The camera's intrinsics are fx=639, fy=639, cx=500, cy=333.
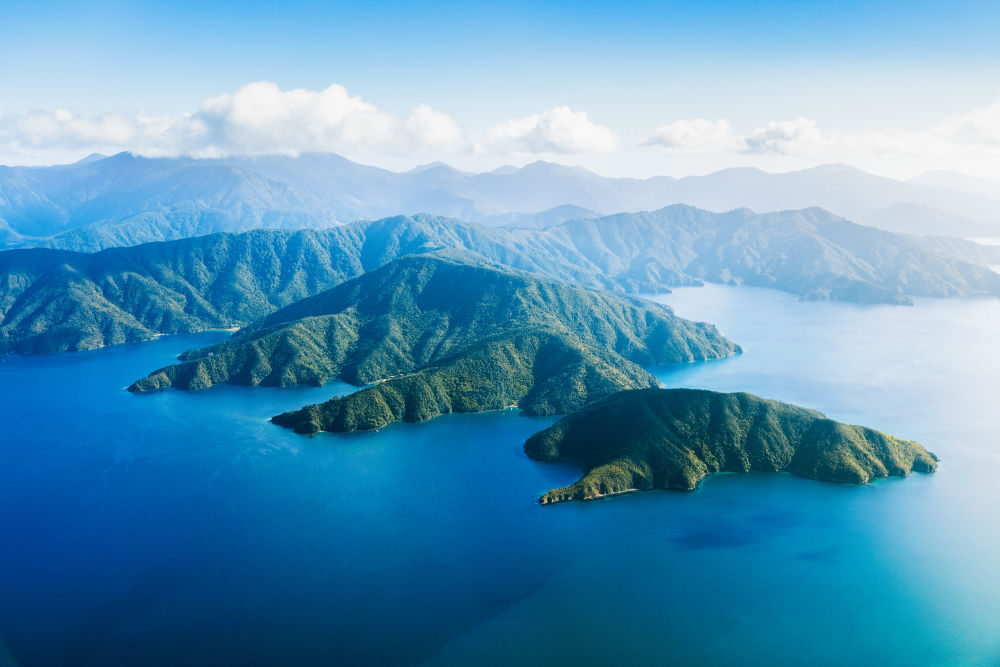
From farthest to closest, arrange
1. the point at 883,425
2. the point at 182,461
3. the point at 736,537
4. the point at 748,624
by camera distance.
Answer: the point at 883,425, the point at 182,461, the point at 736,537, the point at 748,624

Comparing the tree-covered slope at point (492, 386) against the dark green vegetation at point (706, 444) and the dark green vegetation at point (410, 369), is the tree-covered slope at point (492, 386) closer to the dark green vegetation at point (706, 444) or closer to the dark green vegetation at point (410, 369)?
the dark green vegetation at point (410, 369)

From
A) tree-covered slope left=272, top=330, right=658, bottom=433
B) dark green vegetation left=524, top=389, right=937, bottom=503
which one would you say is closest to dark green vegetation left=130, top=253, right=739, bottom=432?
tree-covered slope left=272, top=330, right=658, bottom=433

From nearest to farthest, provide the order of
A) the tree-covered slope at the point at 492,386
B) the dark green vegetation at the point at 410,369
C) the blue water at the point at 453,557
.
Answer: the blue water at the point at 453,557 → the tree-covered slope at the point at 492,386 → the dark green vegetation at the point at 410,369

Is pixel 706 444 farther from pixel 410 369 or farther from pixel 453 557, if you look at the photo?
pixel 410 369

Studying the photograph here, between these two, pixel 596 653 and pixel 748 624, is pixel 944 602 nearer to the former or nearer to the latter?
pixel 748 624

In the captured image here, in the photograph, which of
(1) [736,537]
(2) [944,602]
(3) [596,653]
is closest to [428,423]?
(1) [736,537]

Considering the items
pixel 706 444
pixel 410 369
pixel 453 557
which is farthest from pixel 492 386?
pixel 453 557

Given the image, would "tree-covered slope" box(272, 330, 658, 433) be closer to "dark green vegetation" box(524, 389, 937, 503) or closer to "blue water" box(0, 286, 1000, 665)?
"blue water" box(0, 286, 1000, 665)

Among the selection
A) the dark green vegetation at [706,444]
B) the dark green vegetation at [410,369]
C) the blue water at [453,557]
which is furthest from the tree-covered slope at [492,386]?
the dark green vegetation at [706,444]
